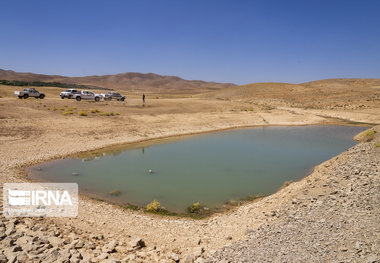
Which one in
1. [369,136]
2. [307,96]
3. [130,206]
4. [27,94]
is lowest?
[130,206]

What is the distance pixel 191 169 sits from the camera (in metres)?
16.8

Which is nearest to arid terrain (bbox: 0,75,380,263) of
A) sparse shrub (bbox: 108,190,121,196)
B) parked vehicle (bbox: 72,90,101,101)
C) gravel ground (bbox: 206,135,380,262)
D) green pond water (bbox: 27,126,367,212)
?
gravel ground (bbox: 206,135,380,262)

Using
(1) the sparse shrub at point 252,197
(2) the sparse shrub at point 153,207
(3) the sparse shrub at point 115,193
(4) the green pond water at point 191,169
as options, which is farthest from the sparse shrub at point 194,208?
(3) the sparse shrub at point 115,193

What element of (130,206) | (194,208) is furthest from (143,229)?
(194,208)

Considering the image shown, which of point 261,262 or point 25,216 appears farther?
point 25,216

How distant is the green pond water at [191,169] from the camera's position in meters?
12.8

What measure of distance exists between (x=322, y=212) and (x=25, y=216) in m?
8.93

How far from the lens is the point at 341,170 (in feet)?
38.9

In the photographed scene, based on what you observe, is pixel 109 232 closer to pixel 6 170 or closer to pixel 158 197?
pixel 158 197

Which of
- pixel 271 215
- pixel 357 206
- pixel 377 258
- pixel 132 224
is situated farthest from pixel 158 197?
pixel 377 258

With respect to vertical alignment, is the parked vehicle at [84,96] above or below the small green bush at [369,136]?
above

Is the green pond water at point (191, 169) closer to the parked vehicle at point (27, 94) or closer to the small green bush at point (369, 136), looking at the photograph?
the small green bush at point (369, 136)

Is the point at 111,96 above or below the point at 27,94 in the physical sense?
above

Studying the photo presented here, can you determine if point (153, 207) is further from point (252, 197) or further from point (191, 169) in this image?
point (191, 169)
